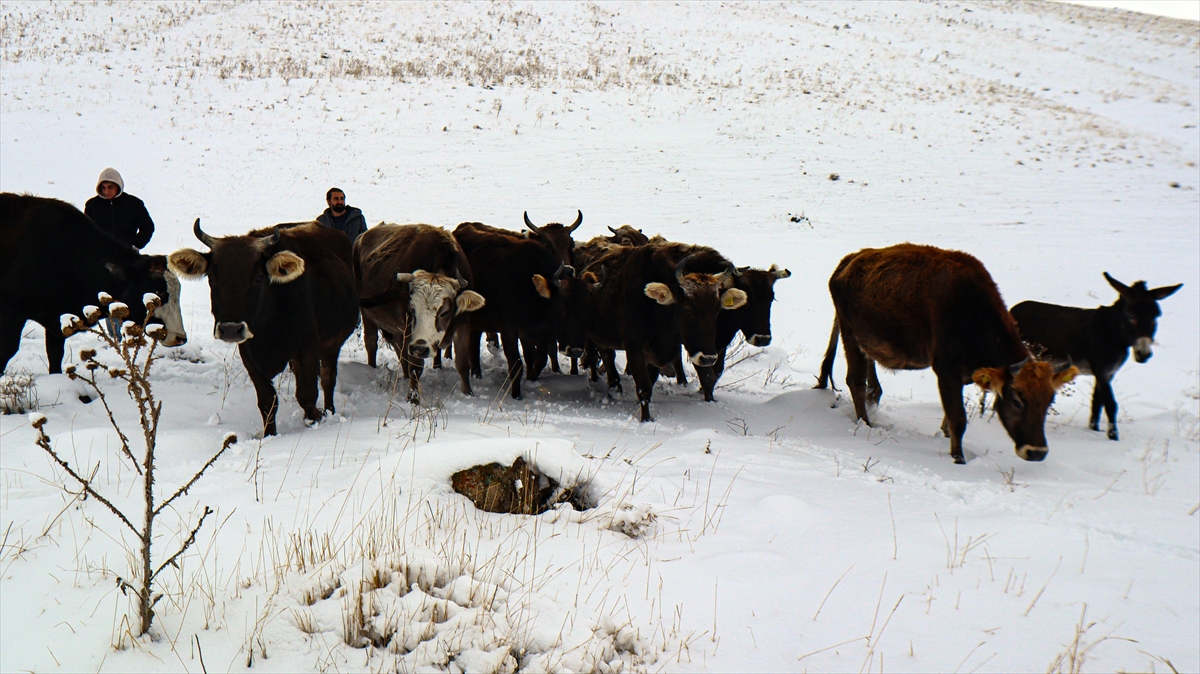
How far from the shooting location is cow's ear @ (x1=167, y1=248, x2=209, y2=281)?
5926mm

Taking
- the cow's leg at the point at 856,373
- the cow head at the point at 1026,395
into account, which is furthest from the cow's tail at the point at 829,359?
the cow head at the point at 1026,395

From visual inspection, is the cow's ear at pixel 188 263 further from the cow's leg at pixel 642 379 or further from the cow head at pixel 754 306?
the cow head at pixel 754 306

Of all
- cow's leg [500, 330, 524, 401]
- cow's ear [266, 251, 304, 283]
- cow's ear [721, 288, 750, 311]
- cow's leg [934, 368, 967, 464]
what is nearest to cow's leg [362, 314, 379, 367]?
cow's leg [500, 330, 524, 401]

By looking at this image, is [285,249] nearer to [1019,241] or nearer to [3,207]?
[3,207]

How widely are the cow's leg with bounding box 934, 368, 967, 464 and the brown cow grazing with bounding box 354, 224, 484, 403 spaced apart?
15.5ft

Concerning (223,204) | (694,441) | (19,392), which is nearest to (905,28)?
(223,204)

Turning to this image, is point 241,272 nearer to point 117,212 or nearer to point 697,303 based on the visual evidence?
point 117,212

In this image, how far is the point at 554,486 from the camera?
174 inches

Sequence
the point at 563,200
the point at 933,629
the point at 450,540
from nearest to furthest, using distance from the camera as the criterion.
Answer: the point at 933,629 < the point at 450,540 < the point at 563,200

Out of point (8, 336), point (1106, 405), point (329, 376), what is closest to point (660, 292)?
point (329, 376)

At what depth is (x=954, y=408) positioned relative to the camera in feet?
22.6

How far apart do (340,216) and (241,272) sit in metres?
5.32

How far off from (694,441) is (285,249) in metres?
4.19

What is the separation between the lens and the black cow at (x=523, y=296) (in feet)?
28.6
